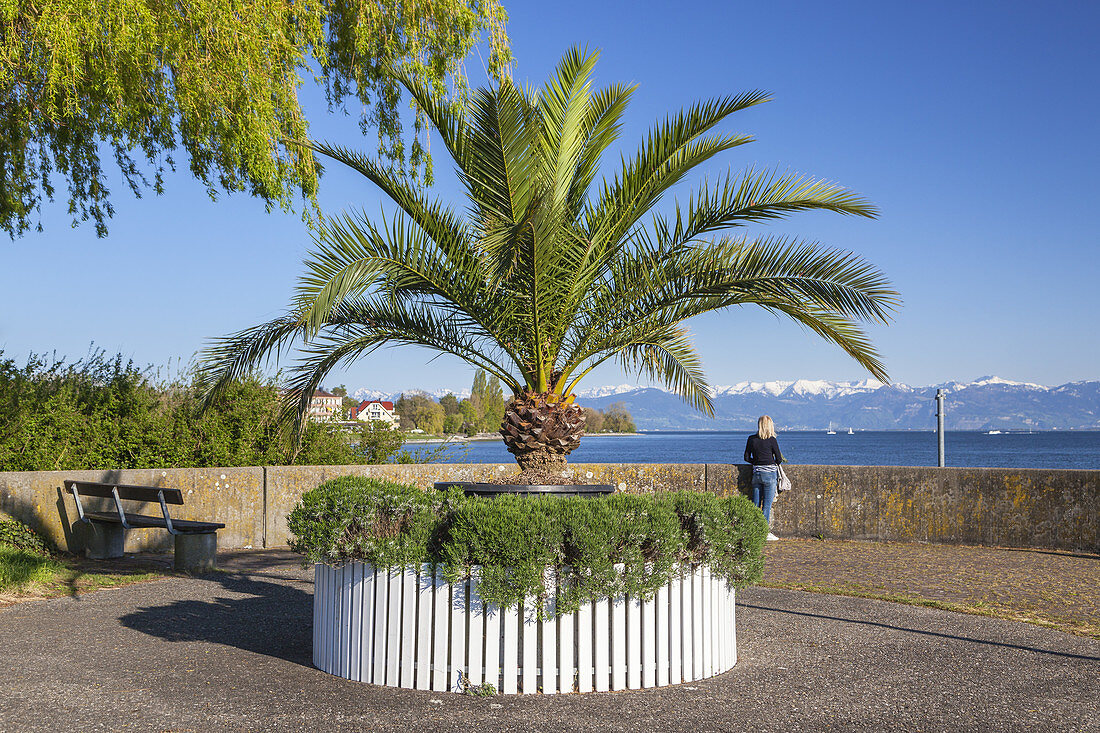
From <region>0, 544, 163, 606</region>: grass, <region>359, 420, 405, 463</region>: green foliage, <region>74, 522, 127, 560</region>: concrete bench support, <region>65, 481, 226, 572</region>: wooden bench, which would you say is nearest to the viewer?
<region>0, 544, 163, 606</region>: grass

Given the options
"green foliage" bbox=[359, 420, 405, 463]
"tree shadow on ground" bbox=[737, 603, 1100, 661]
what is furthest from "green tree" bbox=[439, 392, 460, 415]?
"tree shadow on ground" bbox=[737, 603, 1100, 661]

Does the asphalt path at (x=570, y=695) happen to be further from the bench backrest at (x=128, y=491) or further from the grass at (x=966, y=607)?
the bench backrest at (x=128, y=491)

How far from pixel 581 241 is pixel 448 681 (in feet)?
13.1

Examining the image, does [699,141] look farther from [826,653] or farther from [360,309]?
[826,653]

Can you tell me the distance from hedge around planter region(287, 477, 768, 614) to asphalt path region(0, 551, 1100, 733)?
0.64 m

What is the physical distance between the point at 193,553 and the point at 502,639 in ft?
17.7

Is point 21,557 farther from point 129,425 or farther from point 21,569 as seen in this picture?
point 129,425

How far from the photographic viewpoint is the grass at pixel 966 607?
20.8ft

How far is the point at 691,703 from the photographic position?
173 inches

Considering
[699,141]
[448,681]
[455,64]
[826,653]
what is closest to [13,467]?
[455,64]

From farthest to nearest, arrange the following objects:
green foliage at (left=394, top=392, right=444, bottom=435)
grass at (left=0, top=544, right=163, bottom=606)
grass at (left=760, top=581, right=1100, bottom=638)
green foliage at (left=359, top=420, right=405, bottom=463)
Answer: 1. green foliage at (left=394, top=392, right=444, bottom=435)
2. green foliage at (left=359, top=420, right=405, bottom=463)
3. grass at (left=0, top=544, right=163, bottom=606)
4. grass at (left=760, top=581, right=1100, bottom=638)

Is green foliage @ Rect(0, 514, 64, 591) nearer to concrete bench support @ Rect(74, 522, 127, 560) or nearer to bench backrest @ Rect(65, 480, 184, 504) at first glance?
concrete bench support @ Rect(74, 522, 127, 560)

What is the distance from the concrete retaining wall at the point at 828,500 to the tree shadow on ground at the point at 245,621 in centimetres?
309

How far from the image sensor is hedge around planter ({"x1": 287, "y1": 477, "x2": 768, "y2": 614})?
4.50m
